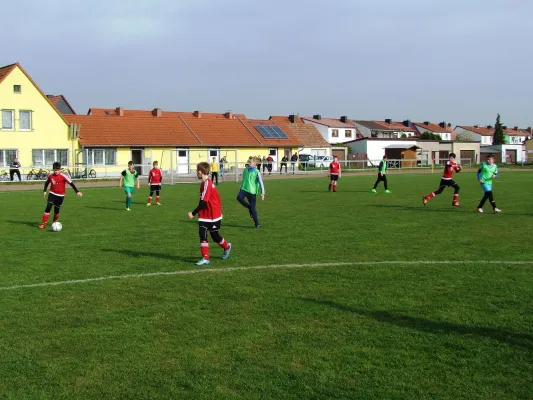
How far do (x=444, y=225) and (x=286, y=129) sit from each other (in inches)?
2200

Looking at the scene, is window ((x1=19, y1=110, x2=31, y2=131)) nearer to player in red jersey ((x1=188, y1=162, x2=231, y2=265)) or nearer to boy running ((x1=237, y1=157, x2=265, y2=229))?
boy running ((x1=237, y1=157, x2=265, y2=229))

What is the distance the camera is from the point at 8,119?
157 ft

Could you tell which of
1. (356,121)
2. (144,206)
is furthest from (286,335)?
(356,121)

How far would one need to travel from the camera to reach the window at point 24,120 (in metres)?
48.4

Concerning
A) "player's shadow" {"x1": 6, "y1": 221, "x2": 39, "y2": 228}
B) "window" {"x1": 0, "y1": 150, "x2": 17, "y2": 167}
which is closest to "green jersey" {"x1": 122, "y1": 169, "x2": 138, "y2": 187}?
"player's shadow" {"x1": 6, "y1": 221, "x2": 39, "y2": 228}

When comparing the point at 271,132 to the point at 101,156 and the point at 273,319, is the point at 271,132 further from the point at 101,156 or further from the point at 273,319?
the point at 273,319

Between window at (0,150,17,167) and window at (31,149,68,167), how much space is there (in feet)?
4.98

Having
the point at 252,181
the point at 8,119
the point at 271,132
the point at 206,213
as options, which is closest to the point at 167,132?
the point at 271,132

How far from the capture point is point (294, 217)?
18375 millimetres

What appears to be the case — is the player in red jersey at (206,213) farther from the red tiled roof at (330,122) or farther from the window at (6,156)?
the red tiled roof at (330,122)

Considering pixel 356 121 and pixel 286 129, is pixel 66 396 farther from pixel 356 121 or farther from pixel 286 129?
pixel 356 121

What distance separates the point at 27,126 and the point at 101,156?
697 cm

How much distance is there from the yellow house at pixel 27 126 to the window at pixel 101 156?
2.40m

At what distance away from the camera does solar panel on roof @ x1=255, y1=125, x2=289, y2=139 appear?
217 ft
